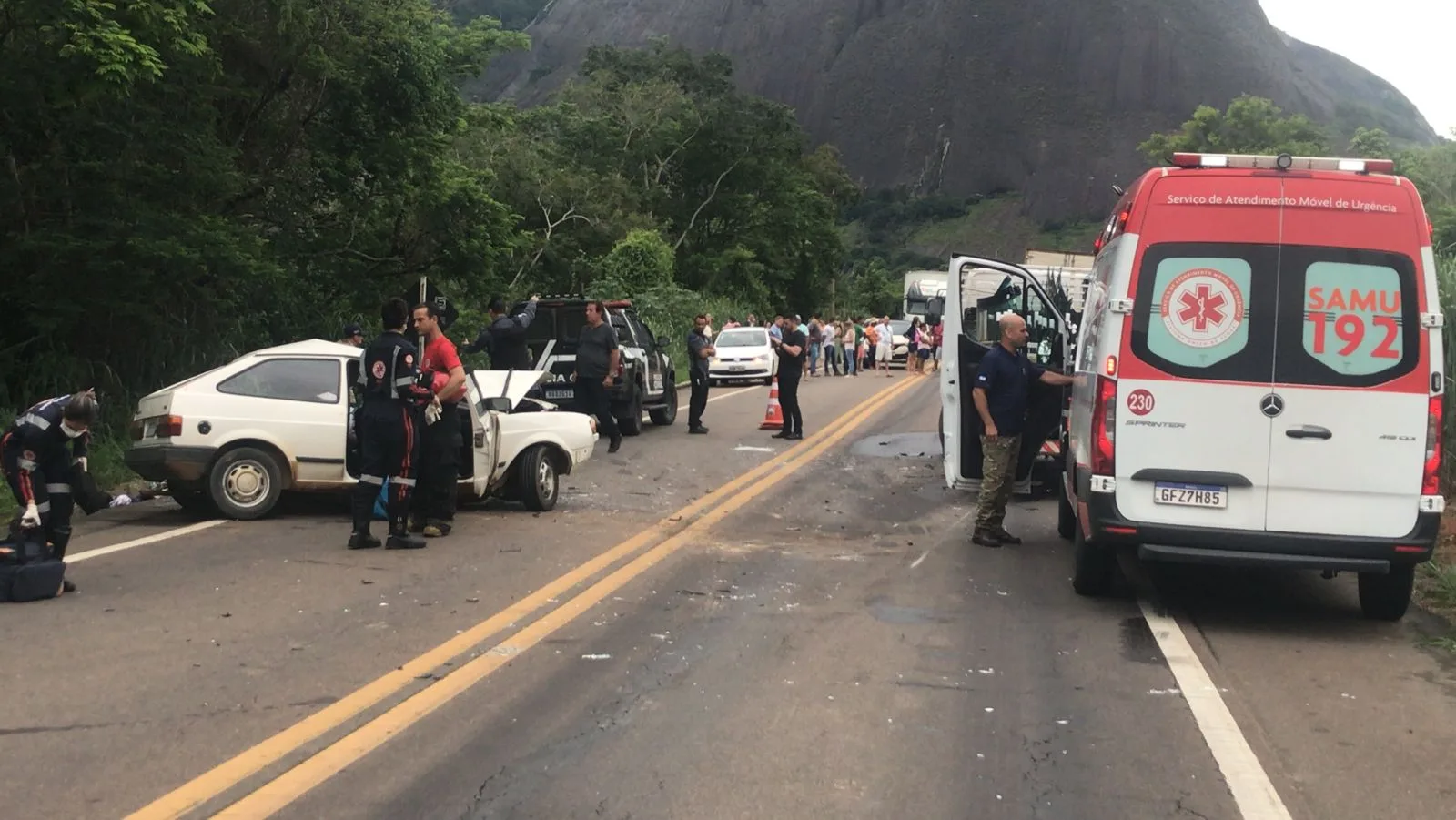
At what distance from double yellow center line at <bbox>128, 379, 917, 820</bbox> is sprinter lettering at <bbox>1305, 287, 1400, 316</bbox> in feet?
14.8

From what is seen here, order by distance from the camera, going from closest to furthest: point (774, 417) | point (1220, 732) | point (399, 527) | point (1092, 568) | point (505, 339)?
point (1220, 732) < point (1092, 568) < point (399, 527) < point (505, 339) < point (774, 417)

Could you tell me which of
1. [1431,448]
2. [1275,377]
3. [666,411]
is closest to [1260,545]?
[1275,377]

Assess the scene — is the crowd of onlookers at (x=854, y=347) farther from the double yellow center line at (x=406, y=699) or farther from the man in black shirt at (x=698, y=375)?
the double yellow center line at (x=406, y=699)

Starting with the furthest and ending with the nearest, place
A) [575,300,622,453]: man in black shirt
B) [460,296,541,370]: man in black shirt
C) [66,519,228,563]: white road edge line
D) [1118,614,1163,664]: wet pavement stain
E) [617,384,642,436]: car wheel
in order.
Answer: [617,384,642,436]: car wheel < [460,296,541,370]: man in black shirt < [575,300,622,453]: man in black shirt < [66,519,228,563]: white road edge line < [1118,614,1163,664]: wet pavement stain

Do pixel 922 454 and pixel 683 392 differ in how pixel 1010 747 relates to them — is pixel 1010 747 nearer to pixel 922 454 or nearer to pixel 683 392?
pixel 922 454

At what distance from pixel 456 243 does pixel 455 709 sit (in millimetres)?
14898

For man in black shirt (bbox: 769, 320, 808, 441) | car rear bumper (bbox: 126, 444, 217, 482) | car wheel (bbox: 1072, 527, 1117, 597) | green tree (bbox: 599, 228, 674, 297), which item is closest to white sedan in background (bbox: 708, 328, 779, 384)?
green tree (bbox: 599, 228, 674, 297)

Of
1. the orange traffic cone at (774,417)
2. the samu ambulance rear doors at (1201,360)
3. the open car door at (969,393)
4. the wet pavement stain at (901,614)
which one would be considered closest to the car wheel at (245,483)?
the wet pavement stain at (901,614)

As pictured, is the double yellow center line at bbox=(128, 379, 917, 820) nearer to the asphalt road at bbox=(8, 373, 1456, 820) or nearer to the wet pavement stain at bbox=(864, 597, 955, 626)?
the asphalt road at bbox=(8, 373, 1456, 820)

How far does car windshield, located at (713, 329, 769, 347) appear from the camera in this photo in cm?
3284

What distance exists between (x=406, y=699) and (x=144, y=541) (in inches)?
203

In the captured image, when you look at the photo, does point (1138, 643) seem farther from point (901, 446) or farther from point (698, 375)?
point (698, 375)

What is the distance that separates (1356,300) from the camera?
784 cm

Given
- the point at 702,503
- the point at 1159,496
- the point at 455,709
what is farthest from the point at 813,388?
the point at 455,709
